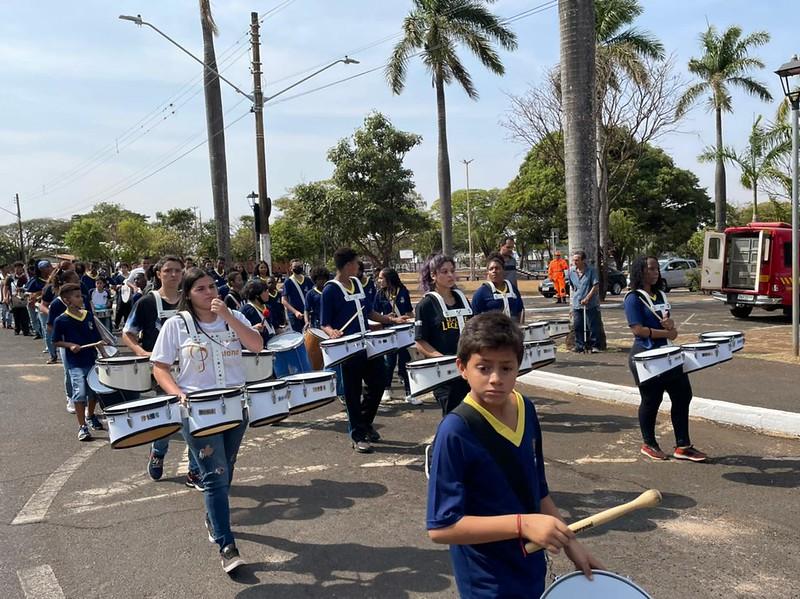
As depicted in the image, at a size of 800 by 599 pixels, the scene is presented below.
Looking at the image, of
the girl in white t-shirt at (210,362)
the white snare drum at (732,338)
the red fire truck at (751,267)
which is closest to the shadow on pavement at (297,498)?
the girl in white t-shirt at (210,362)

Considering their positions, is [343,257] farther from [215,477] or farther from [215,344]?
[215,477]

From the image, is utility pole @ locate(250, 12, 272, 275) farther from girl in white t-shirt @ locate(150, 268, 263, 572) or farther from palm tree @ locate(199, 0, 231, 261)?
girl in white t-shirt @ locate(150, 268, 263, 572)

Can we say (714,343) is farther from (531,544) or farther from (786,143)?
(786,143)

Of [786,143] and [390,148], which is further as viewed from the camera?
[390,148]

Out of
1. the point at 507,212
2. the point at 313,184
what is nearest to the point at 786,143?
the point at 313,184

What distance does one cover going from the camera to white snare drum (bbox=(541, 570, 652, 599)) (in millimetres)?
1956

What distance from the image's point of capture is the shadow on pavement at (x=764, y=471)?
5.36 meters

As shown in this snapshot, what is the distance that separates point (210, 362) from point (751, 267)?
1811cm

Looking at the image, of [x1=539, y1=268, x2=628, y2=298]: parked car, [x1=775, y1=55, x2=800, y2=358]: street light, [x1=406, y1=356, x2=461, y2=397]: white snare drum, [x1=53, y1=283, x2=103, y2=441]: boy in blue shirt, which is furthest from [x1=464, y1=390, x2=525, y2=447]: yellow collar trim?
[x1=539, y1=268, x2=628, y2=298]: parked car

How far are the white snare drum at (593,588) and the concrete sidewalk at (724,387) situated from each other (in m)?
5.56

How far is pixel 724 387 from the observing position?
8.69 m

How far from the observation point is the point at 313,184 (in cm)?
3034

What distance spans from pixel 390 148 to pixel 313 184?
12.2 ft

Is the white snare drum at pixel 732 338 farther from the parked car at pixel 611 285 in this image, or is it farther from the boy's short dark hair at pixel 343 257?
the parked car at pixel 611 285
